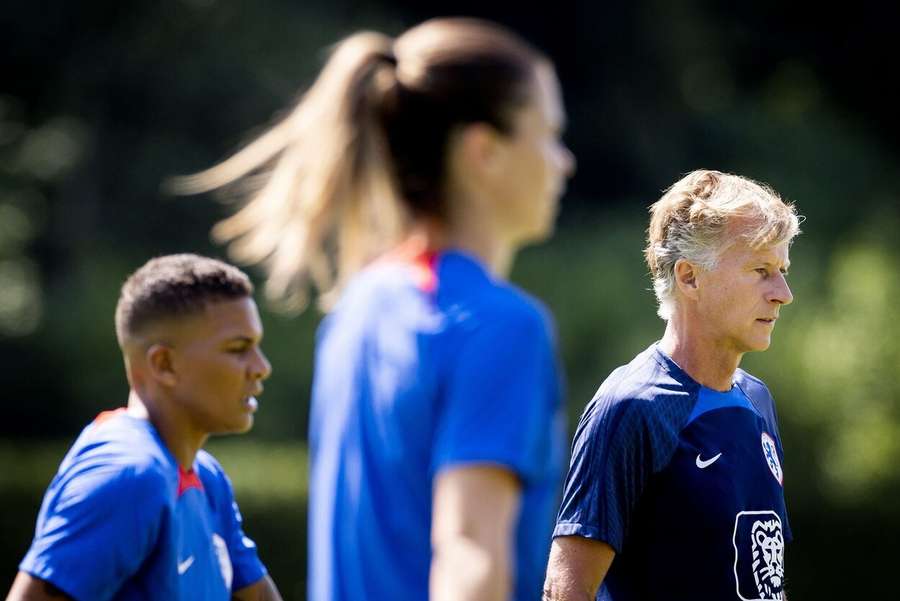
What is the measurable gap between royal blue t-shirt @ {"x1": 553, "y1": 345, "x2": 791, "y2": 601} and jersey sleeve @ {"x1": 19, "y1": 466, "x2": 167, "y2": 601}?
103 cm

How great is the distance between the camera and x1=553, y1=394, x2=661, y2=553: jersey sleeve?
11.3 feet

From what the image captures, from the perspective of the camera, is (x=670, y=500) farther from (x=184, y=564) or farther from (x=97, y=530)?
(x=97, y=530)

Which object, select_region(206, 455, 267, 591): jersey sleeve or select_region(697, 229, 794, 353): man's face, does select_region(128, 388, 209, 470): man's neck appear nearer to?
select_region(206, 455, 267, 591): jersey sleeve

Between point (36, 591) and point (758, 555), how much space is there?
177cm

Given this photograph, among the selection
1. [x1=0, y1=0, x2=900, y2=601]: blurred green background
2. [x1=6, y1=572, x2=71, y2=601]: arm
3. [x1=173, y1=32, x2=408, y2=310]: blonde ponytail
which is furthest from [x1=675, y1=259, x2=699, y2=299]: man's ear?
[x1=0, y1=0, x2=900, y2=601]: blurred green background

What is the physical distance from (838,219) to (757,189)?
14.3 metres

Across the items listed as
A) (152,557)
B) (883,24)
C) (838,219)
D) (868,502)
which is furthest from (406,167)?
(883,24)

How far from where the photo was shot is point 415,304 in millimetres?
2395

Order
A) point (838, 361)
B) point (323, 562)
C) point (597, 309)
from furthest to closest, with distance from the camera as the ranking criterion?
point (597, 309)
point (838, 361)
point (323, 562)

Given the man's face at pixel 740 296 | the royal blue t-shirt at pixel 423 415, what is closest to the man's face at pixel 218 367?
the man's face at pixel 740 296

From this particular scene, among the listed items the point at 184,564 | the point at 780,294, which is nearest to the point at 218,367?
the point at 184,564

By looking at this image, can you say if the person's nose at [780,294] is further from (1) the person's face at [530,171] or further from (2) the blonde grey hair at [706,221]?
(1) the person's face at [530,171]

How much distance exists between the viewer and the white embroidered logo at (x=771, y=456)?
372 cm

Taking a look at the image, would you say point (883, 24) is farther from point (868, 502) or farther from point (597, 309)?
point (868, 502)
